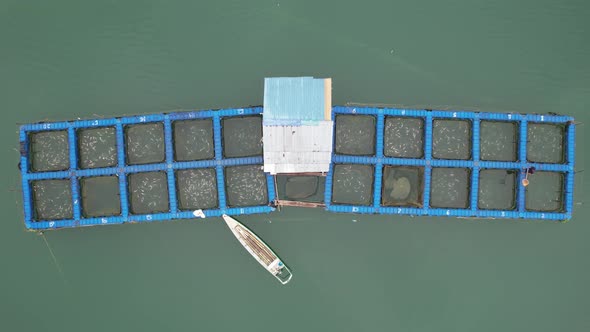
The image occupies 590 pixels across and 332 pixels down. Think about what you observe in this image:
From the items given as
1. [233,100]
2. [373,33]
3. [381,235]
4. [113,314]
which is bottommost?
[113,314]

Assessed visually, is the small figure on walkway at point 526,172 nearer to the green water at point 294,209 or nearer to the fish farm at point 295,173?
the fish farm at point 295,173

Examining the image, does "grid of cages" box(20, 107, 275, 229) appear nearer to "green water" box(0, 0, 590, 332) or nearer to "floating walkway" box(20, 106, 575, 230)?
"floating walkway" box(20, 106, 575, 230)

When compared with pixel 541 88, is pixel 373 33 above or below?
above

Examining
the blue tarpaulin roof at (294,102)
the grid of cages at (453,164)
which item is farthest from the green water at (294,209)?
the blue tarpaulin roof at (294,102)

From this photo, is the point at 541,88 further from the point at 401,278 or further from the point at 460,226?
the point at 401,278

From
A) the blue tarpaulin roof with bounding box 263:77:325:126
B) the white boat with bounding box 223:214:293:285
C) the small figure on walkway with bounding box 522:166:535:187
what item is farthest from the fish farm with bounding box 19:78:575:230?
the blue tarpaulin roof with bounding box 263:77:325:126

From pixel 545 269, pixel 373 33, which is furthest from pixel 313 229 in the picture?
pixel 545 269
